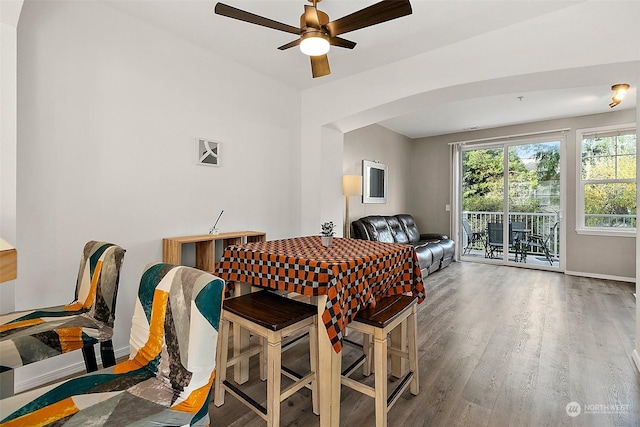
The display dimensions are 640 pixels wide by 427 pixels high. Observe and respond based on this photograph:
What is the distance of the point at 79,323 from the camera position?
1470mm

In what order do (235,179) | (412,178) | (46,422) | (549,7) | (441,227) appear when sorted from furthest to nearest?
(412,178) < (441,227) < (235,179) < (549,7) < (46,422)

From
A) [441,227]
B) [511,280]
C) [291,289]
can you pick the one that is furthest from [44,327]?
[441,227]

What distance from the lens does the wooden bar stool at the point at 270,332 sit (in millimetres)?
1485

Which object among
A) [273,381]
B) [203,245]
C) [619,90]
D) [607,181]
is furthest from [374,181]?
[273,381]

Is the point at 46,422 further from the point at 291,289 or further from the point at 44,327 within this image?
the point at 291,289

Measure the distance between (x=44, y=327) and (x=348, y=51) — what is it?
2968mm

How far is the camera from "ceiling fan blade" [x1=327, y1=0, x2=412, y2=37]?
1715 millimetres

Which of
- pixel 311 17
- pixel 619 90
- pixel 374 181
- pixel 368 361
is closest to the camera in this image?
pixel 311 17

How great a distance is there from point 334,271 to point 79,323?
1242 mm

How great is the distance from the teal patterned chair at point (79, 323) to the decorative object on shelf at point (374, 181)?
13.6 feet

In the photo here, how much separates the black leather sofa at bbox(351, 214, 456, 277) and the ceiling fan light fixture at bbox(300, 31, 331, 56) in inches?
118

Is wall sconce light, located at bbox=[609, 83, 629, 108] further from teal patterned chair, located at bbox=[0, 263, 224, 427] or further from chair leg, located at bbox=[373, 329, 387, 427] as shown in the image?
teal patterned chair, located at bbox=[0, 263, 224, 427]

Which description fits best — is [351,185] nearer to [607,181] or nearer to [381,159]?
[381,159]

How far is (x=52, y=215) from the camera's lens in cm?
205
